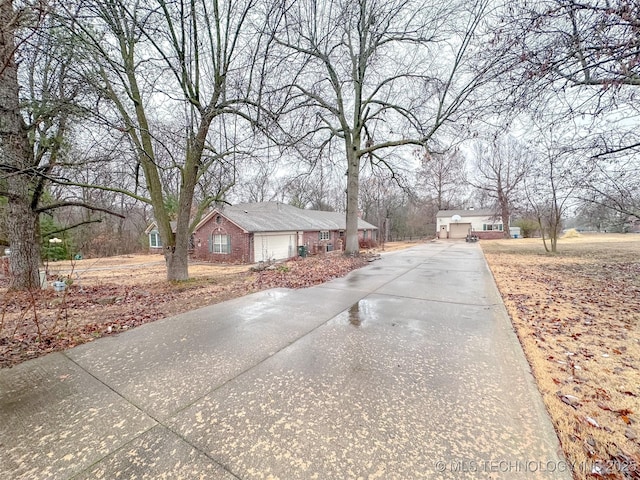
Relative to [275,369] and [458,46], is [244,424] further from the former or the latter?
[458,46]

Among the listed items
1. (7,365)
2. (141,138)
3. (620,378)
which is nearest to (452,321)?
(620,378)

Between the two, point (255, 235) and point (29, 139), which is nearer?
point (29, 139)

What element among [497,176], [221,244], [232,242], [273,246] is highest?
[497,176]

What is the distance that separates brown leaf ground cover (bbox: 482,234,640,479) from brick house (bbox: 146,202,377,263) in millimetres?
14872

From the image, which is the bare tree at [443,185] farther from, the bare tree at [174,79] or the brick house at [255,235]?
the bare tree at [174,79]

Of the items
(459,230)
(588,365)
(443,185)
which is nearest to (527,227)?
(459,230)

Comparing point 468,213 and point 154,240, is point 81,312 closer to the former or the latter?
point 154,240

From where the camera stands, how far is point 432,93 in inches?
402

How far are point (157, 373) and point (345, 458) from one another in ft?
6.91

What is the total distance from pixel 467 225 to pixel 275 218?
30.1 metres

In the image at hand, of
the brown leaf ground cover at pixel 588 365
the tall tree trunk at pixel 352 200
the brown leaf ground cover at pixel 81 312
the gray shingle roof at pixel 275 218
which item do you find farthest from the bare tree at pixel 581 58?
the gray shingle roof at pixel 275 218

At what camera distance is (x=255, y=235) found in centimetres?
1817

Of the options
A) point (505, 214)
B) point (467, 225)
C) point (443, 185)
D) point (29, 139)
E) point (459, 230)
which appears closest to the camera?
point (29, 139)

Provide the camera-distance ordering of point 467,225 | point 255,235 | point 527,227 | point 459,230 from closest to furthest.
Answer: point 255,235
point 527,227
point 467,225
point 459,230
